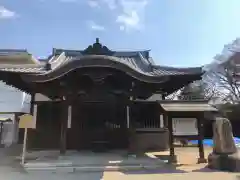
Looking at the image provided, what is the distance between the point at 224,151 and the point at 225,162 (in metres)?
0.36

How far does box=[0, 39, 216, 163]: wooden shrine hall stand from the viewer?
8.93 m

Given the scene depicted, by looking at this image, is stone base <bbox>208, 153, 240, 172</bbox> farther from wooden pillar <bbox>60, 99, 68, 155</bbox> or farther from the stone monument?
wooden pillar <bbox>60, 99, 68, 155</bbox>

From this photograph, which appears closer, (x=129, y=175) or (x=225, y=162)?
(x=129, y=175)

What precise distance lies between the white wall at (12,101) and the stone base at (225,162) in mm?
15217

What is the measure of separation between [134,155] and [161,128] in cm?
309

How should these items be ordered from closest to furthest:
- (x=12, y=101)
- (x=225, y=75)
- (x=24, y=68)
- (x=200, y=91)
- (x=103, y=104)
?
1. (x=24, y=68)
2. (x=103, y=104)
3. (x=12, y=101)
4. (x=225, y=75)
5. (x=200, y=91)

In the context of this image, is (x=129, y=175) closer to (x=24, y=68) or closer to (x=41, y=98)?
(x=24, y=68)

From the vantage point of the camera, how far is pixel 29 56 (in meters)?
24.5

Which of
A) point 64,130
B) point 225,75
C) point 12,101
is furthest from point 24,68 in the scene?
point 225,75

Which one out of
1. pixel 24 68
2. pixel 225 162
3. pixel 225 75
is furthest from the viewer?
pixel 225 75

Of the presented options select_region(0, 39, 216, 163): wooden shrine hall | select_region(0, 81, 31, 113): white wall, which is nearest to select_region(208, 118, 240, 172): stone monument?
select_region(0, 39, 216, 163): wooden shrine hall

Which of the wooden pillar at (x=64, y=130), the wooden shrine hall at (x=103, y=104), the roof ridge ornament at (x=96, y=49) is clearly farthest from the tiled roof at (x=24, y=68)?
the roof ridge ornament at (x=96, y=49)

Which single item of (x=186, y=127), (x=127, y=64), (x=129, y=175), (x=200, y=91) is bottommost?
(x=129, y=175)

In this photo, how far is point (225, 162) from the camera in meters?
7.56
